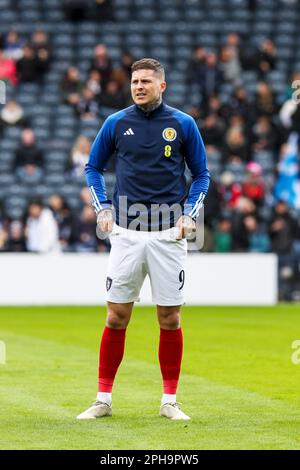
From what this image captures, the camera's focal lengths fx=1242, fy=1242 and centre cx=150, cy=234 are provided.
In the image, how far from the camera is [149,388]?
377 inches

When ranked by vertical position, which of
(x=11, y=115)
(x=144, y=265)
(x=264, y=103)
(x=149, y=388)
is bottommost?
(x=149, y=388)

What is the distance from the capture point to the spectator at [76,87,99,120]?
25.3m

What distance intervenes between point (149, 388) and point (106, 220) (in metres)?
1.99

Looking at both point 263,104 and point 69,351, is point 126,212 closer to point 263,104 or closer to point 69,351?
point 69,351

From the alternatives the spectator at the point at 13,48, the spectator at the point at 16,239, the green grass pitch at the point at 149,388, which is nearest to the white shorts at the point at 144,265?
the green grass pitch at the point at 149,388

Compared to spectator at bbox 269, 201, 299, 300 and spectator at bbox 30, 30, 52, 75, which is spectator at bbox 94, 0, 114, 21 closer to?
spectator at bbox 30, 30, 52, 75

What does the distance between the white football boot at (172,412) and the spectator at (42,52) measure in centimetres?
1880

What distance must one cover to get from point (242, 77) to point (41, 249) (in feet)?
26.2

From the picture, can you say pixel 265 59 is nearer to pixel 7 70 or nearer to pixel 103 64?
pixel 103 64

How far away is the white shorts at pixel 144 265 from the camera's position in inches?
318

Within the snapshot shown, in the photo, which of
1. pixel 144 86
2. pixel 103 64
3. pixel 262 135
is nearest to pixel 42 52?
pixel 103 64

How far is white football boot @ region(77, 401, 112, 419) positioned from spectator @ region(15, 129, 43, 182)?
52.2ft

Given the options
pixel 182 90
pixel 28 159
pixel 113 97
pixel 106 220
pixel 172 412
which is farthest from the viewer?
pixel 182 90
